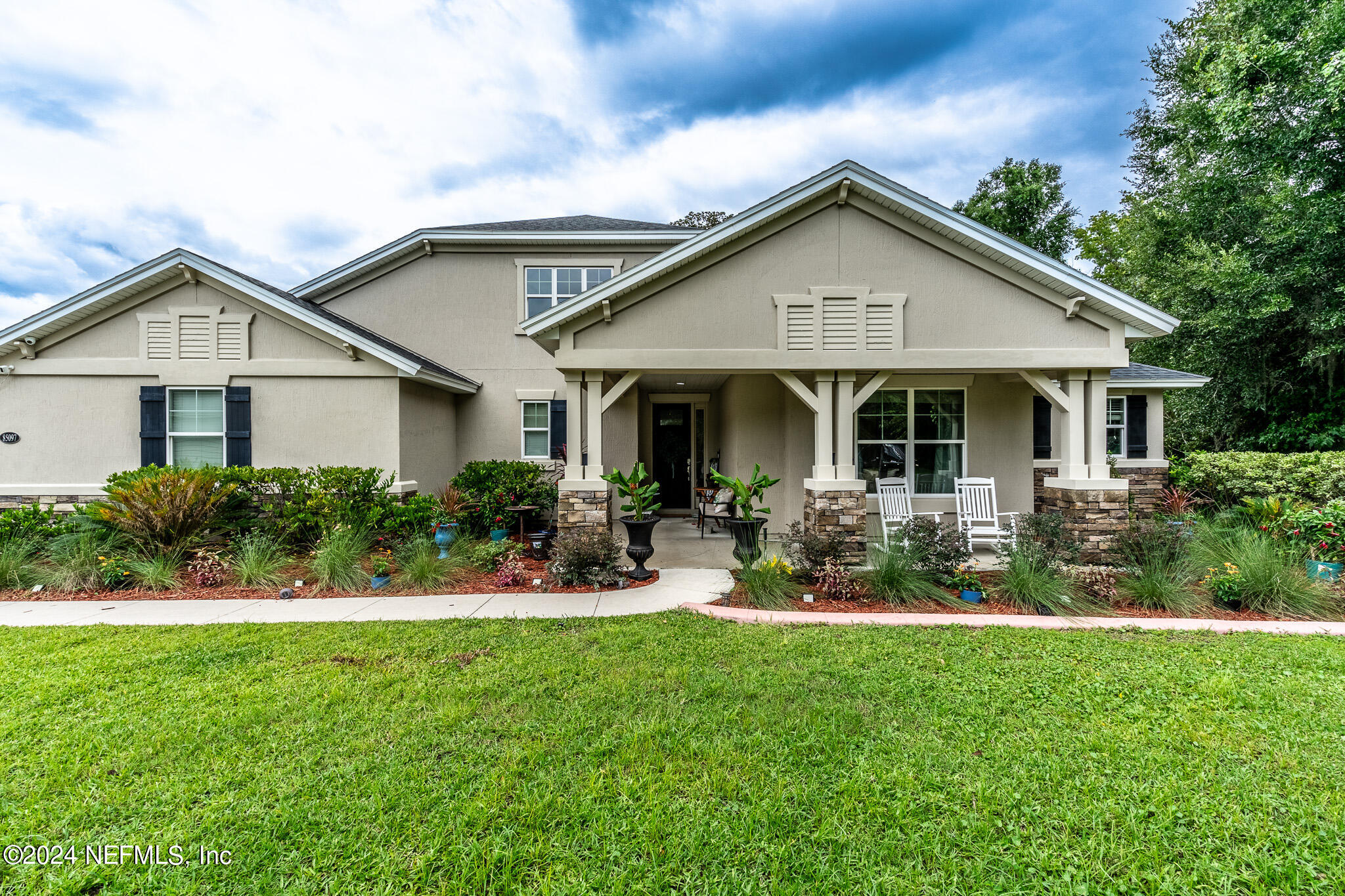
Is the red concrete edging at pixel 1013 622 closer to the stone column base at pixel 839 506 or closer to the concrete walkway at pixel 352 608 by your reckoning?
the concrete walkway at pixel 352 608

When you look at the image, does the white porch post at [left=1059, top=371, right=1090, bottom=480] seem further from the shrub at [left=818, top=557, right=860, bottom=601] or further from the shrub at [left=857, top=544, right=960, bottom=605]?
the shrub at [left=818, top=557, right=860, bottom=601]

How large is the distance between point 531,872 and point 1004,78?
58.3 feet

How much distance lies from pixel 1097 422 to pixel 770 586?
540 centimetres

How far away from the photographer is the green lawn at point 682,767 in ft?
6.85

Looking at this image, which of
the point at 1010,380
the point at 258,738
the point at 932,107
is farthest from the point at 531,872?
the point at 932,107

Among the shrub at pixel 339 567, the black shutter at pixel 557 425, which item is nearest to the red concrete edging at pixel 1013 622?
the shrub at pixel 339 567

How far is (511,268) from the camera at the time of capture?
1103cm

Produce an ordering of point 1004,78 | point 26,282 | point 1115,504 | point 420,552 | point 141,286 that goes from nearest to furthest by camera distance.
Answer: point 420,552
point 1115,504
point 141,286
point 1004,78
point 26,282

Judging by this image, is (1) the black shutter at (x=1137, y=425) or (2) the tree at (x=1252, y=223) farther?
(2) the tree at (x=1252, y=223)

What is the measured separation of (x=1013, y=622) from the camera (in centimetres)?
507

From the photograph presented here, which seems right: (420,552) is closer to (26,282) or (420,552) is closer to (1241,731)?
(1241,731)

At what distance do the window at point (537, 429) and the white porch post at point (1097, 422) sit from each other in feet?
30.3

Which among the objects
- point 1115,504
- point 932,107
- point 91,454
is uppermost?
point 932,107

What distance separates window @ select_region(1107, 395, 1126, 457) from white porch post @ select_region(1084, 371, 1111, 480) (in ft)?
10.7
